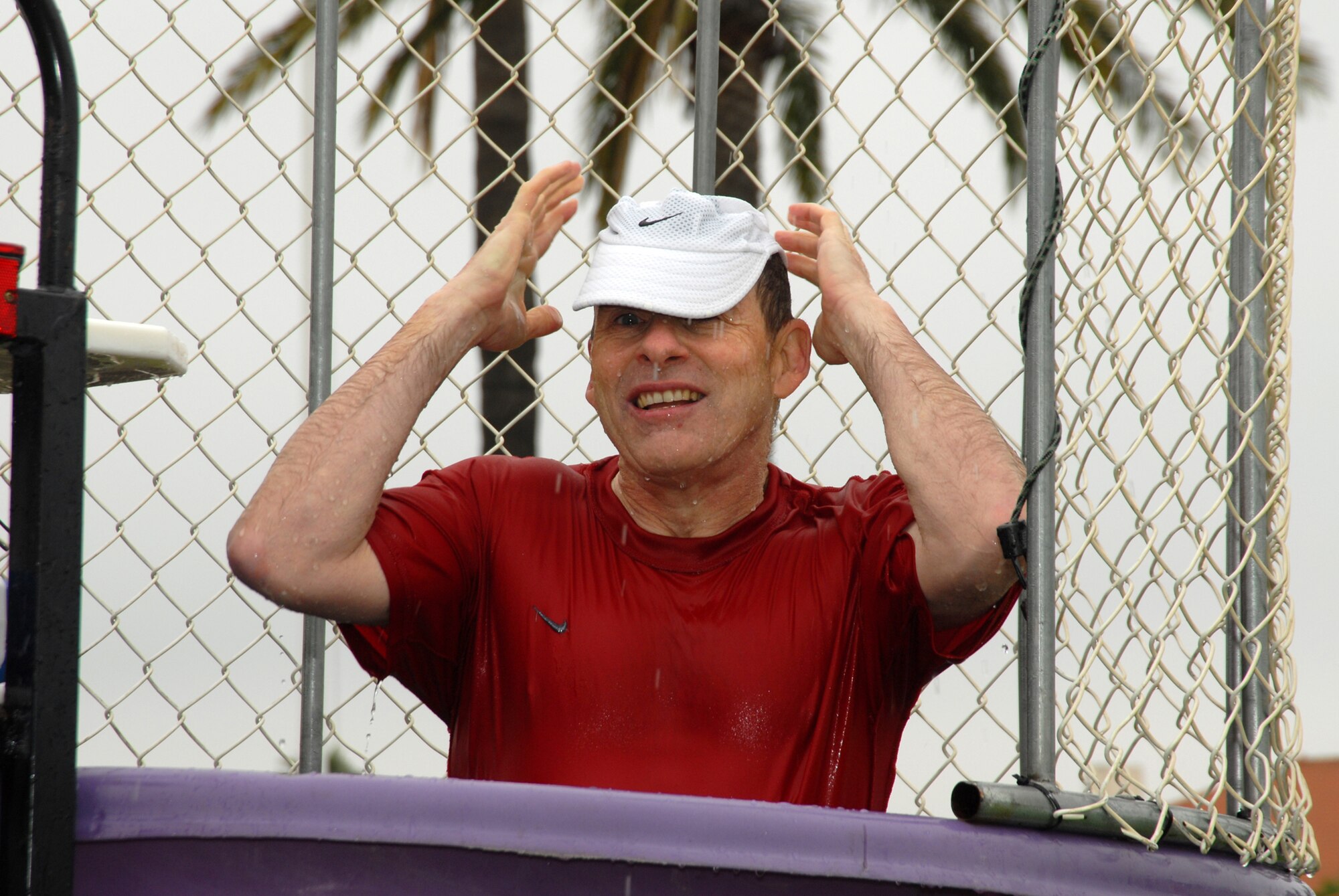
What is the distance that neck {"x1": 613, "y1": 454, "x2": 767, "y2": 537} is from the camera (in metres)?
2.85

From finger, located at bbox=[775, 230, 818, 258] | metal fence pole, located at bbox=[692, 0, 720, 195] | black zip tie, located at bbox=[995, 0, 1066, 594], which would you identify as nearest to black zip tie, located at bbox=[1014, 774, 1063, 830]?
black zip tie, located at bbox=[995, 0, 1066, 594]

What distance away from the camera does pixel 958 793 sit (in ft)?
6.21

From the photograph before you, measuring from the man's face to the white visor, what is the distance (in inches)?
2.0

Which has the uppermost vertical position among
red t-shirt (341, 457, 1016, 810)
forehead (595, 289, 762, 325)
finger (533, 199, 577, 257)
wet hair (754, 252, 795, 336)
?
finger (533, 199, 577, 257)

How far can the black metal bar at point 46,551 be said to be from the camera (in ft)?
5.33

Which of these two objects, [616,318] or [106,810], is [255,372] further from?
[106,810]

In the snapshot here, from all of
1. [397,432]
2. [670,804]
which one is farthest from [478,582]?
[670,804]

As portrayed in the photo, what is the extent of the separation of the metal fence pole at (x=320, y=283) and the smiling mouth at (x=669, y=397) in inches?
26.5

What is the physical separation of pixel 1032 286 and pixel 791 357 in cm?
94

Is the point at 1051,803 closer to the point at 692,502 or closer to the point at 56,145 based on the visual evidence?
the point at 692,502

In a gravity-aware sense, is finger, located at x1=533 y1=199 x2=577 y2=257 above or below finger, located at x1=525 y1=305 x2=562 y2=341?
above

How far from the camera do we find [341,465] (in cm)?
258

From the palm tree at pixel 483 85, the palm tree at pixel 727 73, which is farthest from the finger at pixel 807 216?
the palm tree at pixel 727 73

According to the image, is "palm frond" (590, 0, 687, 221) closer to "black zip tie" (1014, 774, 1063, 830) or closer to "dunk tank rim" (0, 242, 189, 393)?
"dunk tank rim" (0, 242, 189, 393)
